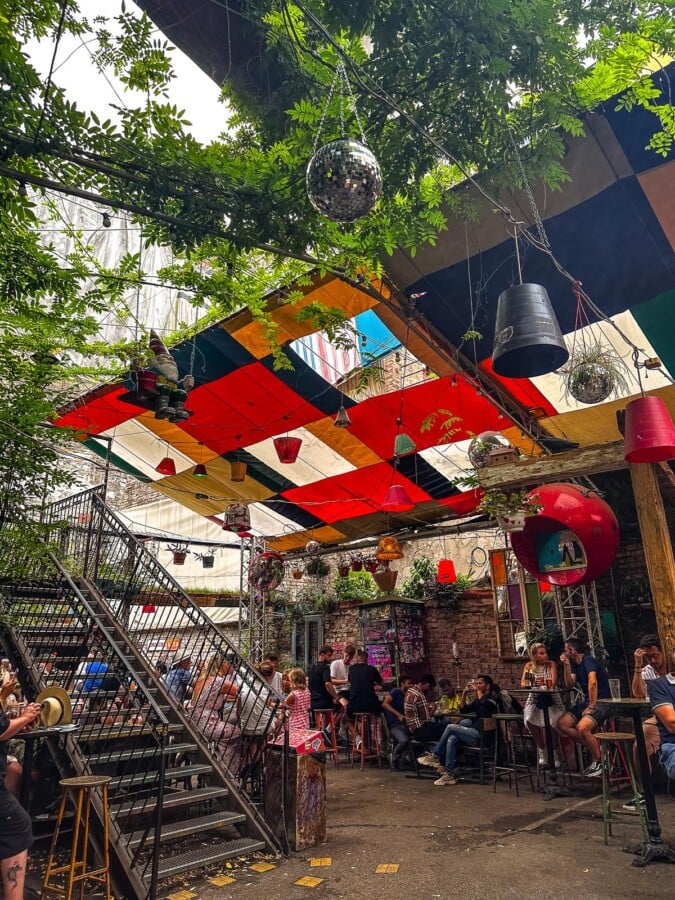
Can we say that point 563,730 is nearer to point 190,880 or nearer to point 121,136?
point 190,880

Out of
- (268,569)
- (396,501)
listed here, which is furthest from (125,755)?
(268,569)

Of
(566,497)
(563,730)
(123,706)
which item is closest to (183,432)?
(123,706)

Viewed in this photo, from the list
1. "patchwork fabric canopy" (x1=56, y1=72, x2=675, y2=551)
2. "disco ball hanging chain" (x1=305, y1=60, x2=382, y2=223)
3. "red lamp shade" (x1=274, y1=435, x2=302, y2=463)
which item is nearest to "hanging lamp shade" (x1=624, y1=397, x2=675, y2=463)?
"patchwork fabric canopy" (x1=56, y1=72, x2=675, y2=551)

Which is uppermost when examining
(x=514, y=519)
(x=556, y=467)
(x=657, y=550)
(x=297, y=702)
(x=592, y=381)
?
(x=592, y=381)

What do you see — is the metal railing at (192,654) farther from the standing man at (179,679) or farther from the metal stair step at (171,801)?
the metal stair step at (171,801)

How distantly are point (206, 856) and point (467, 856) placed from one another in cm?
186

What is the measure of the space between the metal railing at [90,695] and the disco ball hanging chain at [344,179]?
3.29 m

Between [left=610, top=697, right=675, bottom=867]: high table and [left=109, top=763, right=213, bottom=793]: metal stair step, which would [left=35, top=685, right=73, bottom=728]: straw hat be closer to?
[left=109, top=763, right=213, bottom=793]: metal stair step

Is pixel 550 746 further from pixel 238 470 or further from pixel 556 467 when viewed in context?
pixel 238 470

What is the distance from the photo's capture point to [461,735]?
7.07 meters

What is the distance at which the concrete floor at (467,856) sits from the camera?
11.7 ft

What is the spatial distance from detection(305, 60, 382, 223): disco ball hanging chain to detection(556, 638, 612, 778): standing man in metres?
5.58

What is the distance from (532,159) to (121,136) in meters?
2.50

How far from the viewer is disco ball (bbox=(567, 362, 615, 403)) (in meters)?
5.20
